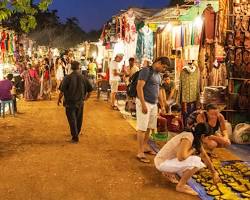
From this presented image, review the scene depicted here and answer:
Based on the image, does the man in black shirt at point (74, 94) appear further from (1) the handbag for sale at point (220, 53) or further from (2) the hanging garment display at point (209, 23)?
(1) the handbag for sale at point (220, 53)

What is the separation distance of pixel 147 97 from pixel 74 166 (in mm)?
1912

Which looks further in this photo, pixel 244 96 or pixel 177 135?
pixel 244 96

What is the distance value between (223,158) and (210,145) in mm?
790

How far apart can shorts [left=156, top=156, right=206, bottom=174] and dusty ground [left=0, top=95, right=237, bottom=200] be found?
13.4 inches

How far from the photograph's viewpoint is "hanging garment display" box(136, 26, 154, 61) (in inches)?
554

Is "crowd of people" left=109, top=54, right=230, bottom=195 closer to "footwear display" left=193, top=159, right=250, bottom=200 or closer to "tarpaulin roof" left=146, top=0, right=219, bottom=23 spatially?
"footwear display" left=193, top=159, right=250, bottom=200

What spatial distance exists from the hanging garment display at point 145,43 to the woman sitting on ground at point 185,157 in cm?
820

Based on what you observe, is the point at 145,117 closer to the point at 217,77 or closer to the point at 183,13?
the point at 217,77

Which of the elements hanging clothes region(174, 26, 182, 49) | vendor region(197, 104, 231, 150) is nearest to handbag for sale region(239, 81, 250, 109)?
vendor region(197, 104, 231, 150)

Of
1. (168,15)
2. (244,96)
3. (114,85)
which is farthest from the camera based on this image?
(114,85)

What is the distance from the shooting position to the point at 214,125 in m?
7.12

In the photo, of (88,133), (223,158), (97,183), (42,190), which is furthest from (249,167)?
(88,133)

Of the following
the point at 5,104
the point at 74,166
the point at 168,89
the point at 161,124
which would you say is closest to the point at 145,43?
the point at 168,89

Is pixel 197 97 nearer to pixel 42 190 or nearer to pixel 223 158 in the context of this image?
pixel 223 158
